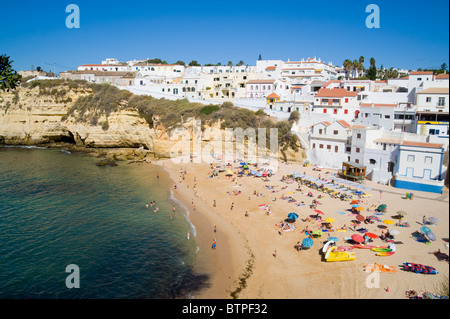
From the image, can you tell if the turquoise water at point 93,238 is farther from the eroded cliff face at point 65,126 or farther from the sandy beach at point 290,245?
the eroded cliff face at point 65,126

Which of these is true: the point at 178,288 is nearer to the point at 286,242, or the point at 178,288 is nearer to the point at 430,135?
the point at 286,242

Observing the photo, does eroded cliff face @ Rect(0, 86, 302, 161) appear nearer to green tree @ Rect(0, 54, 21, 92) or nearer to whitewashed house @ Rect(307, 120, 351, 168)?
whitewashed house @ Rect(307, 120, 351, 168)

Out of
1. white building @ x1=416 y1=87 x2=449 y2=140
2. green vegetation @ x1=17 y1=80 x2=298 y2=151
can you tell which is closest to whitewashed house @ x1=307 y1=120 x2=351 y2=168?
green vegetation @ x1=17 y1=80 x2=298 y2=151

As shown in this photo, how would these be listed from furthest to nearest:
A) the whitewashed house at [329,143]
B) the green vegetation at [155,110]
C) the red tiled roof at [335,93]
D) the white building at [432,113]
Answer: the green vegetation at [155,110] < the red tiled roof at [335,93] < the whitewashed house at [329,143] < the white building at [432,113]

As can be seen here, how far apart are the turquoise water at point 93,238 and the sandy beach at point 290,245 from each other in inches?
75.4

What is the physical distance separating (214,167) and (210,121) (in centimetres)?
948

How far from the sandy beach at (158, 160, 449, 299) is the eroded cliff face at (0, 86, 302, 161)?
71.1 feet

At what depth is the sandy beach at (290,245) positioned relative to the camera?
1586 cm

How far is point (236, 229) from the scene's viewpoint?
77.0 feet

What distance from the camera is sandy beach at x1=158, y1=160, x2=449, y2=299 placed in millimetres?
15859

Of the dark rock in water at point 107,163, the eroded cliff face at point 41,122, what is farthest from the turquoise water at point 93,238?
the eroded cliff face at point 41,122

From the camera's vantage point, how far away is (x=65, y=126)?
188 ft

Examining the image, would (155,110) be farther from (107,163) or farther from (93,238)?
(93,238)
